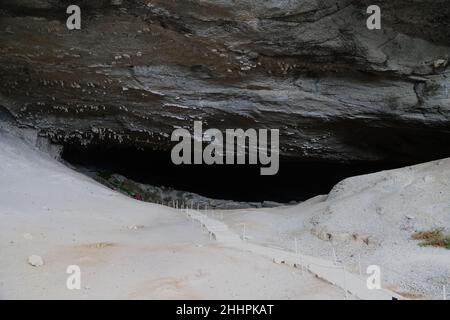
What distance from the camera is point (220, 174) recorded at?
971 inches

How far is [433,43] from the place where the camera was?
1379 centimetres

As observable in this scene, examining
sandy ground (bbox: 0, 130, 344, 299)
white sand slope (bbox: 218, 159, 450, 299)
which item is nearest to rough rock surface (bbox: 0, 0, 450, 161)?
white sand slope (bbox: 218, 159, 450, 299)

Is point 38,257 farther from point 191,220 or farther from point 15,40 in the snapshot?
point 15,40

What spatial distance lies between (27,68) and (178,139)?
21.8 feet

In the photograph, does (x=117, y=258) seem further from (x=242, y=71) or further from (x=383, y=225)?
(x=242, y=71)

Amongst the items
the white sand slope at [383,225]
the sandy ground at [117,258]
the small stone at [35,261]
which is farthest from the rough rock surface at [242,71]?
the small stone at [35,261]

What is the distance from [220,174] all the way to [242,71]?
10257 mm

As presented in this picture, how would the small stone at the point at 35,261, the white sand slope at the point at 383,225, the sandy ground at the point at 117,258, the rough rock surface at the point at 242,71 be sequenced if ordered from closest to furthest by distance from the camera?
the sandy ground at the point at 117,258, the small stone at the point at 35,261, the white sand slope at the point at 383,225, the rough rock surface at the point at 242,71

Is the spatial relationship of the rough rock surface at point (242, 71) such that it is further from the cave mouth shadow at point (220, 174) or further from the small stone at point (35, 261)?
the small stone at point (35, 261)

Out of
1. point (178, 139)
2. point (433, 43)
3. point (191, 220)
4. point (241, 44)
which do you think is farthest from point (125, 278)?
point (178, 139)

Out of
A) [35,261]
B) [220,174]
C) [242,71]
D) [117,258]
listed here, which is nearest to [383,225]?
[117,258]

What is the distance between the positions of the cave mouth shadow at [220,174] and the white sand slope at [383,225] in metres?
8.62

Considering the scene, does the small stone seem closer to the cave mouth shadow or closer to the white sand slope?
the white sand slope

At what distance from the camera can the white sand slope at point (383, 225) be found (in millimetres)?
7969
